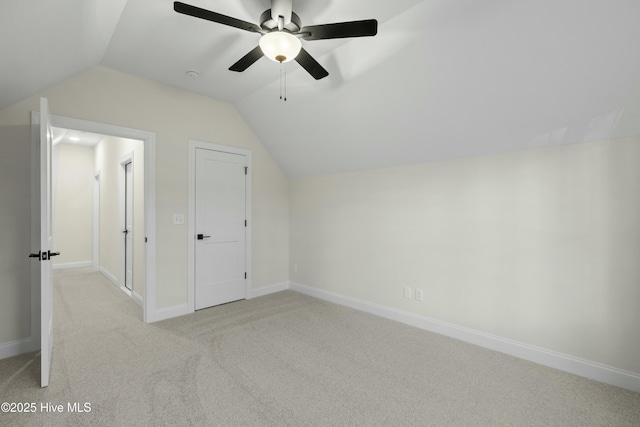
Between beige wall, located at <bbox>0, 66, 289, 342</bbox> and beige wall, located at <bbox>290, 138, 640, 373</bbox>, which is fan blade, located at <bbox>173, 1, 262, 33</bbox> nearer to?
beige wall, located at <bbox>0, 66, 289, 342</bbox>

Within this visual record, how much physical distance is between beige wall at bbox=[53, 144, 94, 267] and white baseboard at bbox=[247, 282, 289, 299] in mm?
4942

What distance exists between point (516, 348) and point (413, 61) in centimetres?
261

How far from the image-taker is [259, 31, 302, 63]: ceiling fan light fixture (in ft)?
5.91

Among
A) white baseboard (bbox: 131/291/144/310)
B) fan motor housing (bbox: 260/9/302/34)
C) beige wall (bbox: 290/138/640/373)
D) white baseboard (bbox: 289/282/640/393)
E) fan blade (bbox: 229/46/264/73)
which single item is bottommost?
white baseboard (bbox: 289/282/640/393)

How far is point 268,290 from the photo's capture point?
4559mm

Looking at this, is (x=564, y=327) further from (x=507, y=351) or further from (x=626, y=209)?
(x=626, y=209)

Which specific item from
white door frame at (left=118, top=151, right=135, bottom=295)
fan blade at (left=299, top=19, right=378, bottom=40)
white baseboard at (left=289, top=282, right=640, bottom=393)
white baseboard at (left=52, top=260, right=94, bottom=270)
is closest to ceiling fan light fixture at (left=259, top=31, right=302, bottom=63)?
fan blade at (left=299, top=19, right=378, bottom=40)

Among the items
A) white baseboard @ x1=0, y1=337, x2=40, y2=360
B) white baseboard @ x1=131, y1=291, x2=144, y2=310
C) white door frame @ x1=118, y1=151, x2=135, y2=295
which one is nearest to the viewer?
white baseboard @ x1=0, y1=337, x2=40, y2=360

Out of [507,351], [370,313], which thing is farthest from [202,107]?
[507,351]

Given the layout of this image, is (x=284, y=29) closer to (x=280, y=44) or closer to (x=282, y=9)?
(x=282, y=9)

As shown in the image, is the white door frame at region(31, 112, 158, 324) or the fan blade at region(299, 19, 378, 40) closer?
the fan blade at region(299, 19, 378, 40)

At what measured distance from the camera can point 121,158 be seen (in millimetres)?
4824

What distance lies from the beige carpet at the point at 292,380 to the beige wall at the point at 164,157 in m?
0.62

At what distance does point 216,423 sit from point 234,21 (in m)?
2.40
